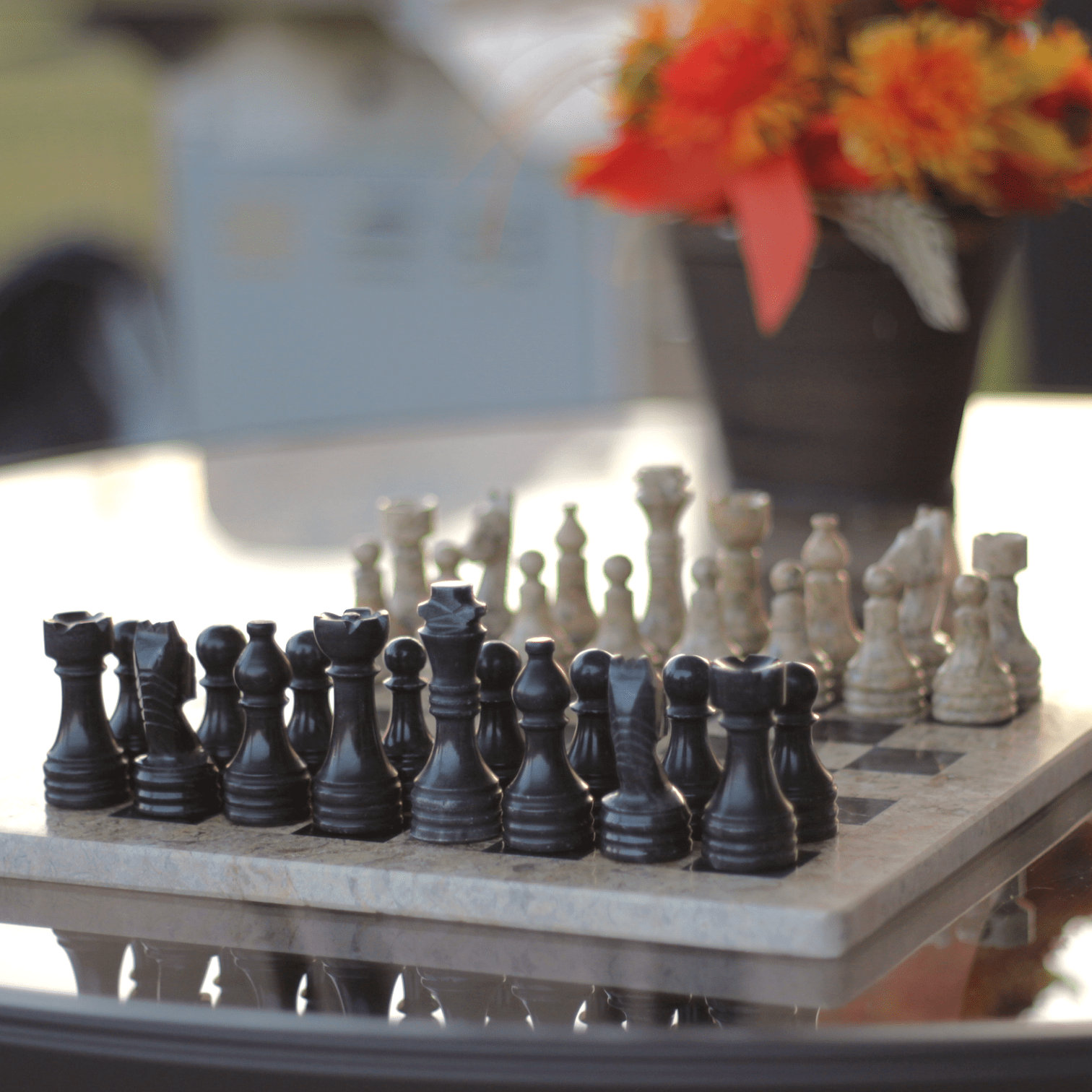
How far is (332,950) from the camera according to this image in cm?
83

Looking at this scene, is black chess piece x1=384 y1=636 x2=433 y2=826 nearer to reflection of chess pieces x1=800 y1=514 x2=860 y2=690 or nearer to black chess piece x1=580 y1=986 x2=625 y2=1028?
black chess piece x1=580 y1=986 x2=625 y2=1028

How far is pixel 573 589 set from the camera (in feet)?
4.75

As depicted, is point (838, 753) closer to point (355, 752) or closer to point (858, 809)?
point (858, 809)

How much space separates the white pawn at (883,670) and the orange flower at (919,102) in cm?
56

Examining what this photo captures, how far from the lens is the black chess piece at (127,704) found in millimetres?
1085

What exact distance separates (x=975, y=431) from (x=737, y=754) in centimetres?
208

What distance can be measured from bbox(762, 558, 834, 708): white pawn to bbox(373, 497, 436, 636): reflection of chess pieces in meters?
0.36

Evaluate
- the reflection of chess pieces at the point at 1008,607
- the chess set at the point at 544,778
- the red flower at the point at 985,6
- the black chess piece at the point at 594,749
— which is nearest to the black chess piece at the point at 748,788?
the chess set at the point at 544,778

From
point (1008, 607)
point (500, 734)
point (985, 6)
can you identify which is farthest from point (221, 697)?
point (985, 6)

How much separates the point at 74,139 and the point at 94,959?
7211mm

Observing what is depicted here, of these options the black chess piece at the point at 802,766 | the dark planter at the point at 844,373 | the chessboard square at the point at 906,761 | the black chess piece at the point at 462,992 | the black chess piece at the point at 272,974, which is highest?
the dark planter at the point at 844,373

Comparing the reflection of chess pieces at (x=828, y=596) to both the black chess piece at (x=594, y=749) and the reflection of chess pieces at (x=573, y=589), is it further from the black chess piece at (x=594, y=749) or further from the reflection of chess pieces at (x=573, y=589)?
the black chess piece at (x=594, y=749)

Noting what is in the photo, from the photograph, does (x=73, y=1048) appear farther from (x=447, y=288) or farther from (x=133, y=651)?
(x=447, y=288)

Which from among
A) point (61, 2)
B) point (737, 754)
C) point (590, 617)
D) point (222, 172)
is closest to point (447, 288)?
point (222, 172)
